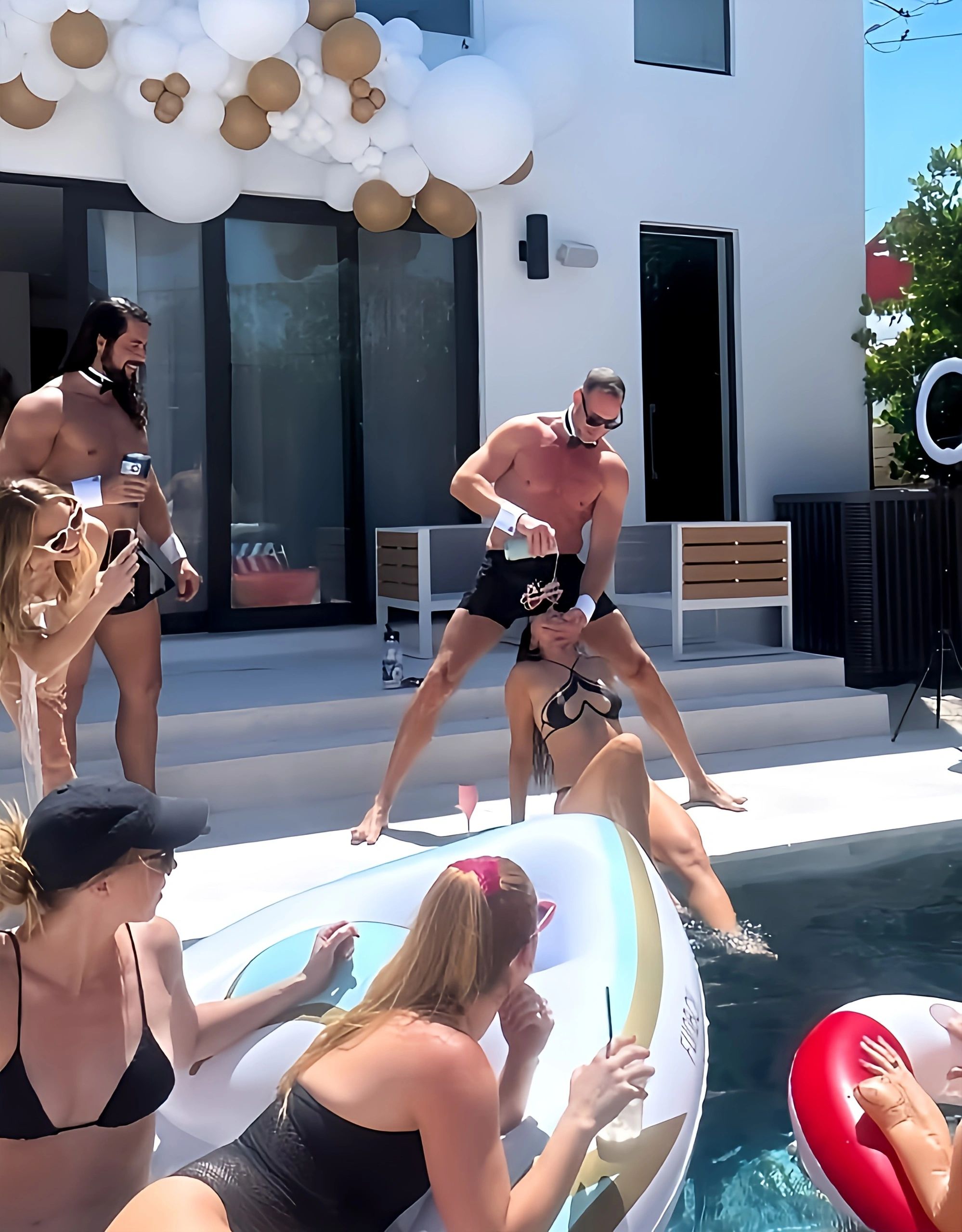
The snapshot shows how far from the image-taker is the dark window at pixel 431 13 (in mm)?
7086

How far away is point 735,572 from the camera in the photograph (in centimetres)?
687

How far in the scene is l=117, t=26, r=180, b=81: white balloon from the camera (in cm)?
566

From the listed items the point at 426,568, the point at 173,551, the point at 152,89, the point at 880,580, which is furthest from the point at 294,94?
the point at 880,580

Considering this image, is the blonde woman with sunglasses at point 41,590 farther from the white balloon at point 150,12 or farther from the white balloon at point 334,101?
the white balloon at point 334,101

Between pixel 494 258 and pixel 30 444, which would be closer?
pixel 30 444

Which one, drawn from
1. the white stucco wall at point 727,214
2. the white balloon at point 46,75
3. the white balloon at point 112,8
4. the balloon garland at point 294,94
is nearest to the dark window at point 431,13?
the white stucco wall at point 727,214

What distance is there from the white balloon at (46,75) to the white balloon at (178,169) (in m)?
0.42

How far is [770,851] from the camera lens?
438 centimetres

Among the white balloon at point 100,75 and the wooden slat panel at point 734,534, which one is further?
the wooden slat panel at point 734,534

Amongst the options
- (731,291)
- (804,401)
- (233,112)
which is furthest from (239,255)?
(804,401)

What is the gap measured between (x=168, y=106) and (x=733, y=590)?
3857mm

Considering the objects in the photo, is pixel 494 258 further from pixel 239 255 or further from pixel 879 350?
pixel 879 350

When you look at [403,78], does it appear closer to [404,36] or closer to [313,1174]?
[404,36]

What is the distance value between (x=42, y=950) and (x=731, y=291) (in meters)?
7.30
